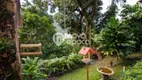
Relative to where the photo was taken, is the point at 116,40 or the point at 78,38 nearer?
the point at 116,40

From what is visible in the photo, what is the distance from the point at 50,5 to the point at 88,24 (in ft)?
7.28

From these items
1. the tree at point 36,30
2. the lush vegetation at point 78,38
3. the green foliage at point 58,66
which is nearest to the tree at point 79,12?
the lush vegetation at point 78,38

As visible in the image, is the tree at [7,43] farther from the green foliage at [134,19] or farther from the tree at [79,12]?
the tree at [79,12]

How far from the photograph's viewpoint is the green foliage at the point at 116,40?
611 cm

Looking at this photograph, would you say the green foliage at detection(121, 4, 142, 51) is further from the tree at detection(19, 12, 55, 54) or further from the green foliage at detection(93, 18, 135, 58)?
the tree at detection(19, 12, 55, 54)

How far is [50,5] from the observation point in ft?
30.6

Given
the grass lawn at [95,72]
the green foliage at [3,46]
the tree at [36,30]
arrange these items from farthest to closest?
1. the tree at [36,30]
2. the grass lawn at [95,72]
3. the green foliage at [3,46]

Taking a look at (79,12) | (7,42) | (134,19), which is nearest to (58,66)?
(134,19)

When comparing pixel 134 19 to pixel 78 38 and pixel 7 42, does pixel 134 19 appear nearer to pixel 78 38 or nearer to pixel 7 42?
pixel 78 38

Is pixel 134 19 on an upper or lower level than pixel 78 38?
upper

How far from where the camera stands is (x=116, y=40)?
20.1 feet

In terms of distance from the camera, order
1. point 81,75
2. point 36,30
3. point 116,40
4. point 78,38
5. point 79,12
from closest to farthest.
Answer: point 116,40 → point 81,75 → point 78,38 → point 36,30 → point 79,12

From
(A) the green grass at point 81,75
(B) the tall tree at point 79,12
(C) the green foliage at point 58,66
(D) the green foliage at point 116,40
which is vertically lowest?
(A) the green grass at point 81,75

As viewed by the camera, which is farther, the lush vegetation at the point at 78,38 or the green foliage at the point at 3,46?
the lush vegetation at the point at 78,38
